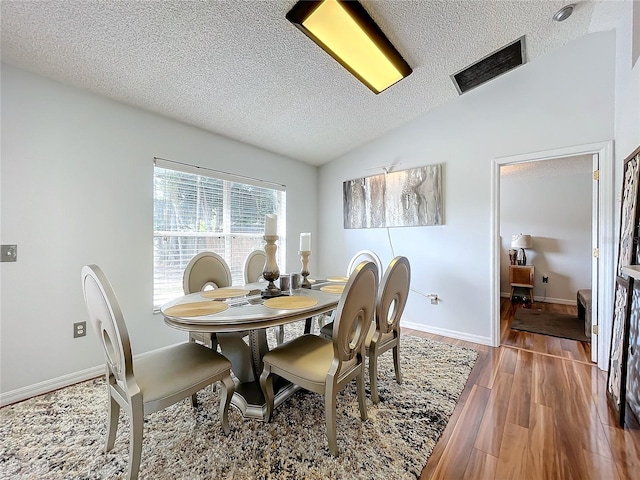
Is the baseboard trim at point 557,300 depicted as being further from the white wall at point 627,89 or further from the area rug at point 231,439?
the area rug at point 231,439

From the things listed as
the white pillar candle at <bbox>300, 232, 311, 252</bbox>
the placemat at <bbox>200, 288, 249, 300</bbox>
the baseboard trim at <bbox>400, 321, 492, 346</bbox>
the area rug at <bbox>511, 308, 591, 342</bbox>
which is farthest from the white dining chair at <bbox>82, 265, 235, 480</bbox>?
the area rug at <bbox>511, 308, 591, 342</bbox>

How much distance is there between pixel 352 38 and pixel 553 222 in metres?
4.86

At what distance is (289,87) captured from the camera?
2400 millimetres

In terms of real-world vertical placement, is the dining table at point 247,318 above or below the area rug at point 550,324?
above

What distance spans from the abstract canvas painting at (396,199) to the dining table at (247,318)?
1.75m

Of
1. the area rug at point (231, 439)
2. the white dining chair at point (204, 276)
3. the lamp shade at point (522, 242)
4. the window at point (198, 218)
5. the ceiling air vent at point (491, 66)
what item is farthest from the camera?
the lamp shade at point (522, 242)

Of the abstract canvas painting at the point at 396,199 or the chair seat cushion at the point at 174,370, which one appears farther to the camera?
the abstract canvas painting at the point at 396,199

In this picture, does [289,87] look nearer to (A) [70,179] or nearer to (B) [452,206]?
(A) [70,179]

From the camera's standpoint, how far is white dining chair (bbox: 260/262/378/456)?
4.33ft

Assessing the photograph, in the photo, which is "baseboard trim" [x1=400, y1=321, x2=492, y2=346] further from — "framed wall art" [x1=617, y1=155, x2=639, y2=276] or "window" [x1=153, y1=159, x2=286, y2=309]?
"window" [x1=153, y1=159, x2=286, y2=309]

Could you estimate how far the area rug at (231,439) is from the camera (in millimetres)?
1266

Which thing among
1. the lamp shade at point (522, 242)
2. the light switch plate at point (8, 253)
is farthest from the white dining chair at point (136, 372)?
the lamp shade at point (522, 242)

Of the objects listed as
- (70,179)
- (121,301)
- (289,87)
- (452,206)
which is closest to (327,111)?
(289,87)

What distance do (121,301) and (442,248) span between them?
332 cm
